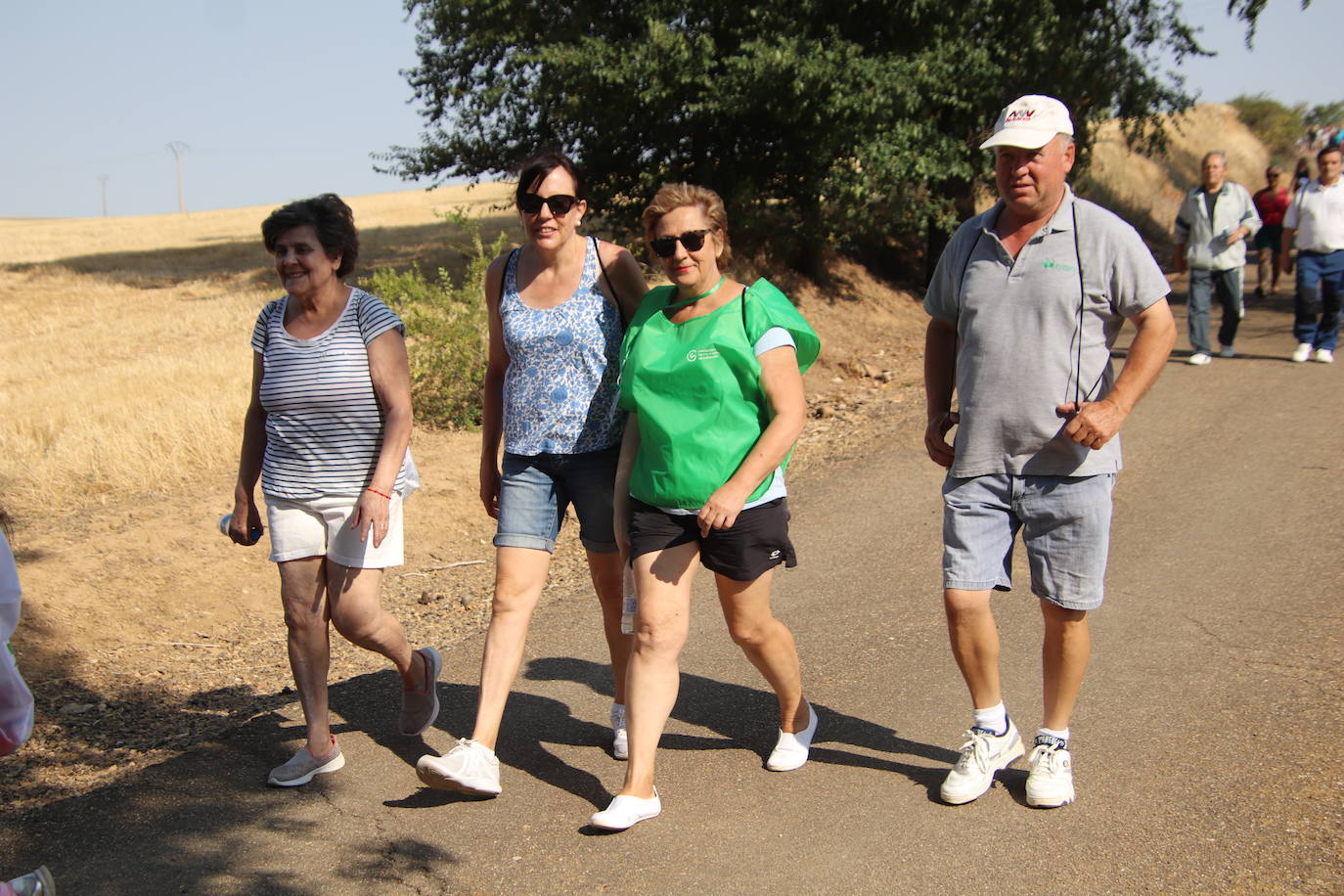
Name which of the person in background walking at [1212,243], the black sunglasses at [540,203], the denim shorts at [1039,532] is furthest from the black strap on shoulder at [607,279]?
the person in background walking at [1212,243]

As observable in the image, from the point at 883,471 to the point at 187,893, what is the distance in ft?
19.0

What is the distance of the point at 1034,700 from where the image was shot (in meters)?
4.47

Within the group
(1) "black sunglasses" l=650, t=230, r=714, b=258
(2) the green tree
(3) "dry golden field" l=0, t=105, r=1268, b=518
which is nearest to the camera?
(1) "black sunglasses" l=650, t=230, r=714, b=258

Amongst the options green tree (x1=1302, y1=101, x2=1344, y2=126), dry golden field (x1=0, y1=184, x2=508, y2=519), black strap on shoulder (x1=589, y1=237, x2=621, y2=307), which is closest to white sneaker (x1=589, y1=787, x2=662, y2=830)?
black strap on shoulder (x1=589, y1=237, x2=621, y2=307)

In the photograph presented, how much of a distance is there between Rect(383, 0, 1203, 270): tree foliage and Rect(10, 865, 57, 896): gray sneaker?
11102 mm

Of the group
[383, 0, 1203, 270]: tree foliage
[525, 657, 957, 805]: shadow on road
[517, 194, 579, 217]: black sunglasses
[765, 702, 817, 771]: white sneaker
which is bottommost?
[525, 657, 957, 805]: shadow on road

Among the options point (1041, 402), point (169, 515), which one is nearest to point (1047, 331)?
point (1041, 402)

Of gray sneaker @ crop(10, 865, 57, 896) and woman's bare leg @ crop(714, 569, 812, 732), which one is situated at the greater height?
woman's bare leg @ crop(714, 569, 812, 732)

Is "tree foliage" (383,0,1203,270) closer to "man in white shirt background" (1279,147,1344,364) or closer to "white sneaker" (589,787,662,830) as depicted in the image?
"man in white shirt background" (1279,147,1344,364)

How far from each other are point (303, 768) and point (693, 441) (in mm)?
1776

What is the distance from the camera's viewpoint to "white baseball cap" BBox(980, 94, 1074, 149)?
11.5ft

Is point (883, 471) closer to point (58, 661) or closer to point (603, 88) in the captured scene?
point (58, 661)

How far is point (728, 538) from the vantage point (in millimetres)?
3695

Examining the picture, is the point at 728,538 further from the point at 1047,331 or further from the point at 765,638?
the point at 1047,331
